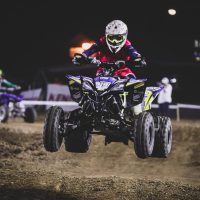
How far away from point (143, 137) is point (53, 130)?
53.3 inches

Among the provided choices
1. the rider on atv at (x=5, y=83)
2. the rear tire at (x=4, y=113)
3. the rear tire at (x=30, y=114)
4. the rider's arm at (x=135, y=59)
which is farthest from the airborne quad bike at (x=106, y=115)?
the rear tire at (x=30, y=114)

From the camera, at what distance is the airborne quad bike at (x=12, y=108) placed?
1717 centimetres

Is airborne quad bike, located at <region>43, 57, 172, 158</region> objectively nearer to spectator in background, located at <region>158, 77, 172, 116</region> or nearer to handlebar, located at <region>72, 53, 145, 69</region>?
handlebar, located at <region>72, 53, 145, 69</region>

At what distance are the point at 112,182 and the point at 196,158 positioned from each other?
19.9ft

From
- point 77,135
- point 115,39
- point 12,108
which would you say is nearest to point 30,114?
point 12,108

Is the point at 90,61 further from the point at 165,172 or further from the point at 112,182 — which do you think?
the point at 165,172

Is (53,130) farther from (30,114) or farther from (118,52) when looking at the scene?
(30,114)

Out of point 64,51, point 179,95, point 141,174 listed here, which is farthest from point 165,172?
point 64,51

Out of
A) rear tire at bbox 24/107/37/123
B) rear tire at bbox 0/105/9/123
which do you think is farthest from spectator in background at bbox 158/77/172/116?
rear tire at bbox 0/105/9/123

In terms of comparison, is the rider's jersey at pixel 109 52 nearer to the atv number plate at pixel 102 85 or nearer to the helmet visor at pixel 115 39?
the helmet visor at pixel 115 39

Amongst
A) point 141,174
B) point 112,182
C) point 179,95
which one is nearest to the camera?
point 112,182

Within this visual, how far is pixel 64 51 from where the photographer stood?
3809 centimetres

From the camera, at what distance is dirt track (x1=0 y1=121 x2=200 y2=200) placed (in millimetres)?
9109

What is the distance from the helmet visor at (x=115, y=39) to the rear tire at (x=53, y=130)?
1340 millimetres
